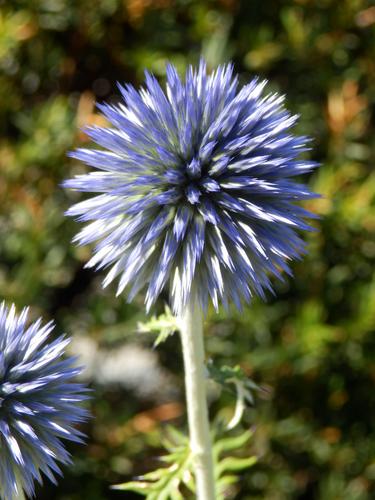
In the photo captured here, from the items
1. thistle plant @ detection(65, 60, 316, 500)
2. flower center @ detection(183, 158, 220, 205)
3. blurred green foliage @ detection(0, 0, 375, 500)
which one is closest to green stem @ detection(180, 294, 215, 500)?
thistle plant @ detection(65, 60, 316, 500)

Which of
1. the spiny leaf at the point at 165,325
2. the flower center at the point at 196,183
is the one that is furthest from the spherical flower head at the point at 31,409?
the flower center at the point at 196,183

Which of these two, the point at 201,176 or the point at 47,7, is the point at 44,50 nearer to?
the point at 47,7

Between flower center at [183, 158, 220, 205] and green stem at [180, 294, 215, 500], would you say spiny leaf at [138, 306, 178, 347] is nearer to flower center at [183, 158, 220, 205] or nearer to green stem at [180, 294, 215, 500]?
green stem at [180, 294, 215, 500]

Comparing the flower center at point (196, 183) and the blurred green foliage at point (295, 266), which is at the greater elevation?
the blurred green foliage at point (295, 266)

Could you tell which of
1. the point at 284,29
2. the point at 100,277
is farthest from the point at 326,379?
the point at 284,29

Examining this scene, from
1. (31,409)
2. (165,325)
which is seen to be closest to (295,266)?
(165,325)

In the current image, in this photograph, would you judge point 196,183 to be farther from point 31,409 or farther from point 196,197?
point 31,409

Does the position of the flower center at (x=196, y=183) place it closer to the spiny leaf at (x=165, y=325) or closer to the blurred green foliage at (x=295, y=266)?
the spiny leaf at (x=165, y=325)
